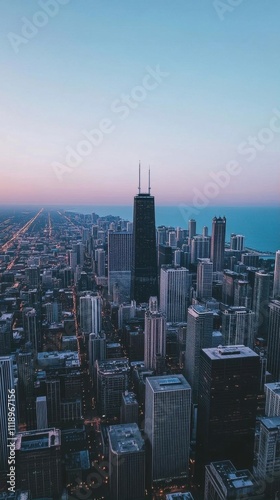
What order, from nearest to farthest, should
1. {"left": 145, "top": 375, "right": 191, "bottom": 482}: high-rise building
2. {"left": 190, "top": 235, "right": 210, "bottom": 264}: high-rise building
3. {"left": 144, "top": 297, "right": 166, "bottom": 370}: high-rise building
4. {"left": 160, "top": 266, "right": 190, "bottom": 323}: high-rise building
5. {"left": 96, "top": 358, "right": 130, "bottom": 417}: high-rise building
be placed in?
{"left": 145, "top": 375, "right": 191, "bottom": 482}: high-rise building < {"left": 96, "top": 358, "right": 130, "bottom": 417}: high-rise building < {"left": 144, "top": 297, "right": 166, "bottom": 370}: high-rise building < {"left": 160, "top": 266, "right": 190, "bottom": 323}: high-rise building < {"left": 190, "top": 235, "right": 210, "bottom": 264}: high-rise building

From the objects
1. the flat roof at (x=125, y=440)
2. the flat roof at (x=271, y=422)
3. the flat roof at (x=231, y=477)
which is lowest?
the flat roof at (x=125, y=440)

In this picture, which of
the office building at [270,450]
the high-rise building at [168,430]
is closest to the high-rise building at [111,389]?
the high-rise building at [168,430]

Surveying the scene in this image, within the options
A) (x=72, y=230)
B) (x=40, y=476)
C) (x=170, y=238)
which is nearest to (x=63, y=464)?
(x=40, y=476)

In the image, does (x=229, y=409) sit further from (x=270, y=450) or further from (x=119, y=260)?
(x=119, y=260)

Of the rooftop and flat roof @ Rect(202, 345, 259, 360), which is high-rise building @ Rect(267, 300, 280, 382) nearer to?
flat roof @ Rect(202, 345, 259, 360)

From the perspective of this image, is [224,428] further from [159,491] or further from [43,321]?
[43,321]

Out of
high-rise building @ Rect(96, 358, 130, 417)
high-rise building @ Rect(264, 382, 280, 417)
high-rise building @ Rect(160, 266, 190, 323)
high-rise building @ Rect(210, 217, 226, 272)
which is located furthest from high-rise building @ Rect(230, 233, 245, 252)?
high-rise building @ Rect(264, 382, 280, 417)

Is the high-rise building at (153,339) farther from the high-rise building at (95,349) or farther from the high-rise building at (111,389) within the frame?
the high-rise building at (111,389)
